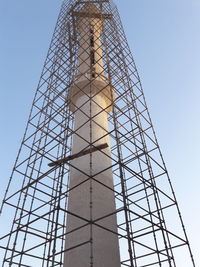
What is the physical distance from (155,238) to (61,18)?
17.3 metres

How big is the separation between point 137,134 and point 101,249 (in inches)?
268

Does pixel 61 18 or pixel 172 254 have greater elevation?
pixel 61 18

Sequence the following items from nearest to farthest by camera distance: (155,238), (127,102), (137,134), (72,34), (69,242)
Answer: (69,242) < (155,238) < (137,134) < (127,102) < (72,34)

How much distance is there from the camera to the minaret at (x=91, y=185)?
9.12m

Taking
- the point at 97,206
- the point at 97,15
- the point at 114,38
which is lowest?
the point at 97,206

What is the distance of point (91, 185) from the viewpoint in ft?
33.6

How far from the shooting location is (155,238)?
431 inches

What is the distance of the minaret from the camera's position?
9.12m

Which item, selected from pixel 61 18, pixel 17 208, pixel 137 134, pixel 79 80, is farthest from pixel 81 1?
pixel 17 208

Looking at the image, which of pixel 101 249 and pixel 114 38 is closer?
pixel 101 249

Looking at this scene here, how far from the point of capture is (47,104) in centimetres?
1502

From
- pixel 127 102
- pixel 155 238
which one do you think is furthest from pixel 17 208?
pixel 127 102

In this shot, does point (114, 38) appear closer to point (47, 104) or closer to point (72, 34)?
point (72, 34)

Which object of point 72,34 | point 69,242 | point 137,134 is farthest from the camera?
point 72,34
